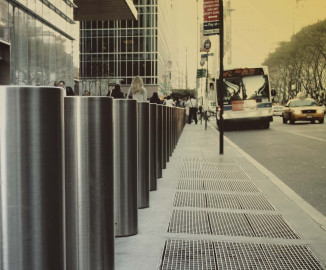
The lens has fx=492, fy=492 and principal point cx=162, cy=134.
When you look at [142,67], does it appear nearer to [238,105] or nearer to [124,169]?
[238,105]

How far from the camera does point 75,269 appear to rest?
2.96 metres

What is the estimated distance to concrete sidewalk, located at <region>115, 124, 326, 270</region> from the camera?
3.50 meters

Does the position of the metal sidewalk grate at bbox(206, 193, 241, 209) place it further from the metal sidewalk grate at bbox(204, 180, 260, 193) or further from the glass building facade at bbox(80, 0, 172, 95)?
the glass building facade at bbox(80, 0, 172, 95)

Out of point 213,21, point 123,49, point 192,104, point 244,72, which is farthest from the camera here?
point 123,49

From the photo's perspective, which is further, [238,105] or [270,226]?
[238,105]

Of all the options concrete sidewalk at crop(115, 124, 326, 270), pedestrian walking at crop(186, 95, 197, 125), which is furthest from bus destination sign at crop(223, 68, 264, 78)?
concrete sidewalk at crop(115, 124, 326, 270)

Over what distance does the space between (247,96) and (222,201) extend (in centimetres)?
2100

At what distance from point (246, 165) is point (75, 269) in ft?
22.5

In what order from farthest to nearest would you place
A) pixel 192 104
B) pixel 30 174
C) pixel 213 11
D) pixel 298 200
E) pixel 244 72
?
1. pixel 192 104
2. pixel 244 72
3. pixel 213 11
4. pixel 298 200
5. pixel 30 174

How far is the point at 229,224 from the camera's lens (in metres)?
4.62

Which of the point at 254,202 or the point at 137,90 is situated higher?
the point at 137,90

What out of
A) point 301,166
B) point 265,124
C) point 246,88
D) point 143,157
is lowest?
point 301,166

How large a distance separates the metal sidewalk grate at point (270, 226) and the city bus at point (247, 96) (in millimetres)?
21135

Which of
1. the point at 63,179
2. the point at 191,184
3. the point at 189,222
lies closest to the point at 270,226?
the point at 189,222
